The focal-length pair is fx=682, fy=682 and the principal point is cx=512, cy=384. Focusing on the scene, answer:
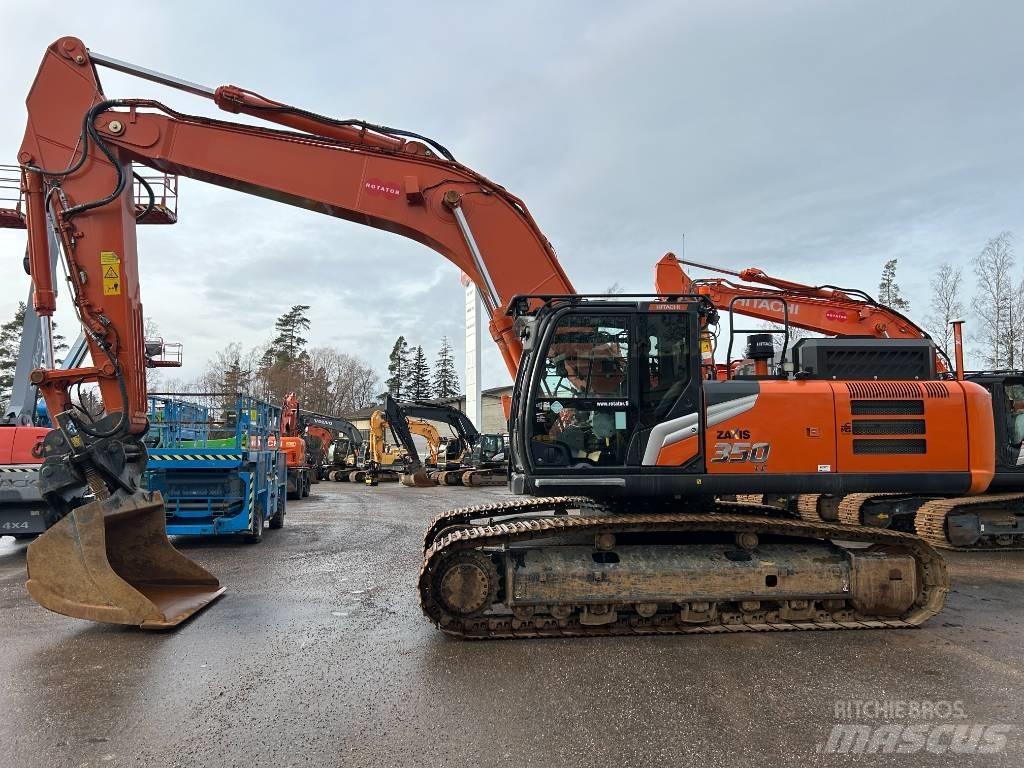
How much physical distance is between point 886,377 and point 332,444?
30.7 m

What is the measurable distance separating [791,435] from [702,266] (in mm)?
8031

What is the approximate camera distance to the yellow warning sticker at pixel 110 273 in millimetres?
6602

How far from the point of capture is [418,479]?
27.8m

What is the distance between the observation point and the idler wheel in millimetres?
5770

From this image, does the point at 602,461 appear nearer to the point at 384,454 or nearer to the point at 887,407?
the point at 887,407

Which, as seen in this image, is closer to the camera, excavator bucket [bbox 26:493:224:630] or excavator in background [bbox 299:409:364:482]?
excavator bucket [bbox 26:493:224:630]

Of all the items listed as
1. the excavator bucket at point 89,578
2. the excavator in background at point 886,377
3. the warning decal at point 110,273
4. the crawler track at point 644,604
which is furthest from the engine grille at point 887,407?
the warning decal at point 110,273

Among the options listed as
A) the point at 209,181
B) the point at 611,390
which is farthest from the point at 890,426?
the point at 209,181

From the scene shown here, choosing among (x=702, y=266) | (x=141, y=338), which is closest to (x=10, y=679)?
(x=141, y=338)

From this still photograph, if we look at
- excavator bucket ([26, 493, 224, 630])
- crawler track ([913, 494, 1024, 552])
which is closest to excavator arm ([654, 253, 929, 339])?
crawler track ([913, 494, 1024, 552])

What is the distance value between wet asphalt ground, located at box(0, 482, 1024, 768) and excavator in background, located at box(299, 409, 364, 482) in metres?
25.4

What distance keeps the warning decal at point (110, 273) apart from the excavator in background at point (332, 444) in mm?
25009

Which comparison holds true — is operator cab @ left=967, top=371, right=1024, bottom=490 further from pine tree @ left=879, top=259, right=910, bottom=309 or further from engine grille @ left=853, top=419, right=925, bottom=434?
pine tree @ left=879, top=259, right=910, bottom=309

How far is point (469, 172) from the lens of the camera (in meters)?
7.34
